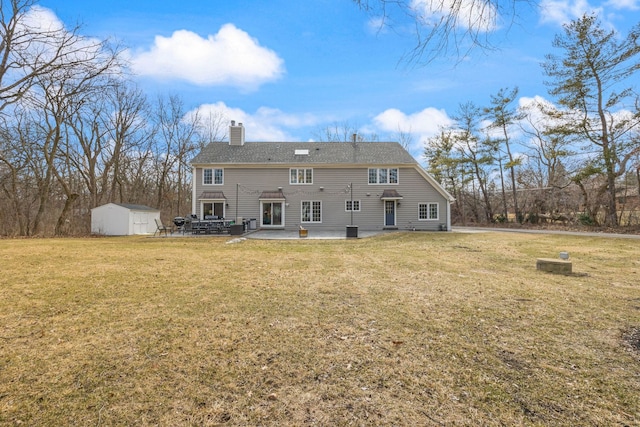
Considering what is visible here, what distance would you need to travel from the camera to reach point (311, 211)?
68.5ft

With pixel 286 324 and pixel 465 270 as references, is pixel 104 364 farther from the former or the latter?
pixel 465 270

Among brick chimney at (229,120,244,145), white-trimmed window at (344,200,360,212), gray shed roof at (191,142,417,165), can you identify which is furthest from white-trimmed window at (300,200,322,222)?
brick chimney at (229,120,244,145)

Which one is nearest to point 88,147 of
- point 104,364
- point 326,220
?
point 326,220

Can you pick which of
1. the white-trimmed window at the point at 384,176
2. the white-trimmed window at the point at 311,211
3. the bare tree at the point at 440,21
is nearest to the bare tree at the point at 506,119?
the white-trimmed window at the point at 384,176

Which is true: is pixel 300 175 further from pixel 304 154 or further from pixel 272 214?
pixel 272 214

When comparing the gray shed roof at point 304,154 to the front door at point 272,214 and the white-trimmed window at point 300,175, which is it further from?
the front door at point 272,214

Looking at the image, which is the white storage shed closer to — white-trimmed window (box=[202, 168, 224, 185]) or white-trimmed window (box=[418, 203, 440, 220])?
white-trimmed window (box=[202, 168, 224, 185])

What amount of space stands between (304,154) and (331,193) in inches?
140

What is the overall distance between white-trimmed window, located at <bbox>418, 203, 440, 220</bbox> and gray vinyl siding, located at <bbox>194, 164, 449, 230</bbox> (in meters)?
0.25

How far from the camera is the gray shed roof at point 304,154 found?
20844 mm

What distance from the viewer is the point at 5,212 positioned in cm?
1958

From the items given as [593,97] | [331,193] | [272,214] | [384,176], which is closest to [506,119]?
[593,97]

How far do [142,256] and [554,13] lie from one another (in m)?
9.97

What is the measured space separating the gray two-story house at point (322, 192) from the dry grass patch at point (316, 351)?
14651 mm
